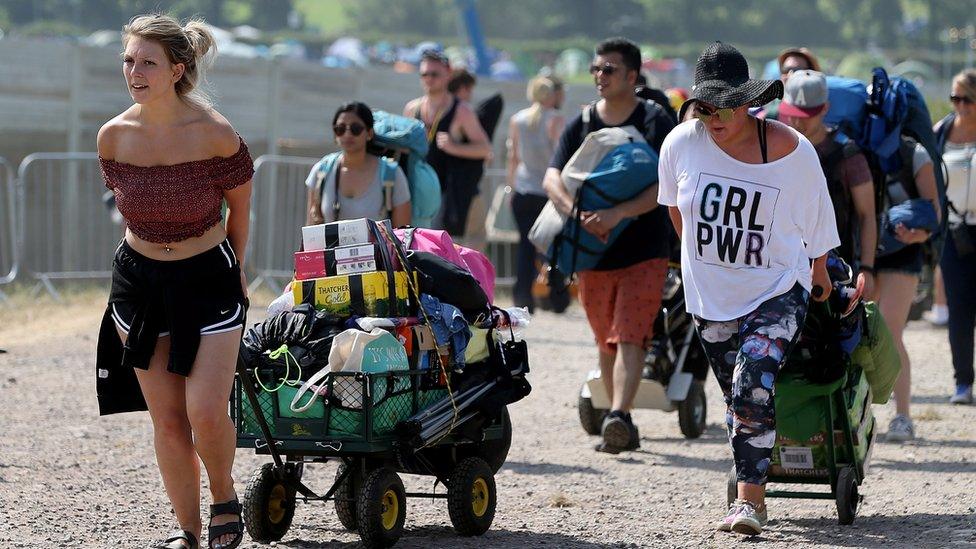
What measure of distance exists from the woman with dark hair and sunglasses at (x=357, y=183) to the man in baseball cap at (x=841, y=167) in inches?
72.6

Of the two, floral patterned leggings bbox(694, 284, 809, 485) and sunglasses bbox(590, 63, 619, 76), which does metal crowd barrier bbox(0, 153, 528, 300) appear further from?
floral patterned leggings bbox(694, 284, 809, 485)

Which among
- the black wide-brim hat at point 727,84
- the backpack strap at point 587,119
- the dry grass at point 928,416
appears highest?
the backpack strap at point 587,119

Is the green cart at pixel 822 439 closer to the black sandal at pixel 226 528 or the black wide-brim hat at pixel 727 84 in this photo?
the black wide-brim hat at pixel 727 84

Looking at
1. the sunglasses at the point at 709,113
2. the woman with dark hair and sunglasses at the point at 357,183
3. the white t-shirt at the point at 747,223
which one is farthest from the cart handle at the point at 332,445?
the woman with dark hair and sunglasses at the point at 357,183

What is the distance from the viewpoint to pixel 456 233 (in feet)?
40.0

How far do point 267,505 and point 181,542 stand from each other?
0.46m

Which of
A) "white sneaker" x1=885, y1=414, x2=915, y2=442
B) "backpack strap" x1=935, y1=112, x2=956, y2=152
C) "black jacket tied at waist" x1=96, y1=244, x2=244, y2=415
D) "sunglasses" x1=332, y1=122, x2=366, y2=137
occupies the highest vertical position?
"backpack strap" x1=935, y1=112, x2=956, y2=152

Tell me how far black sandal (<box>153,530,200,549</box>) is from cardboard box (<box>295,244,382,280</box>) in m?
1.08

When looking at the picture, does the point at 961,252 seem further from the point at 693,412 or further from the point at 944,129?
the point at 693,412

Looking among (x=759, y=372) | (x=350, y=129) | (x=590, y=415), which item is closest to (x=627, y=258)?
(x=590, y=415)

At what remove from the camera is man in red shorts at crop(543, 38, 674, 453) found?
7945 millimetres

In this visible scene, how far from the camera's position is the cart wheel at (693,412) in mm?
8664

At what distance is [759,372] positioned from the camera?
576cm

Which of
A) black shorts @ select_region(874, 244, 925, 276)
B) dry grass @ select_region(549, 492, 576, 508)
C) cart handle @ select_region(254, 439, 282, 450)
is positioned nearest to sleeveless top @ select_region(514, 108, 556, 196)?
black shorts @ select_region(874, 244, 925, 276)
